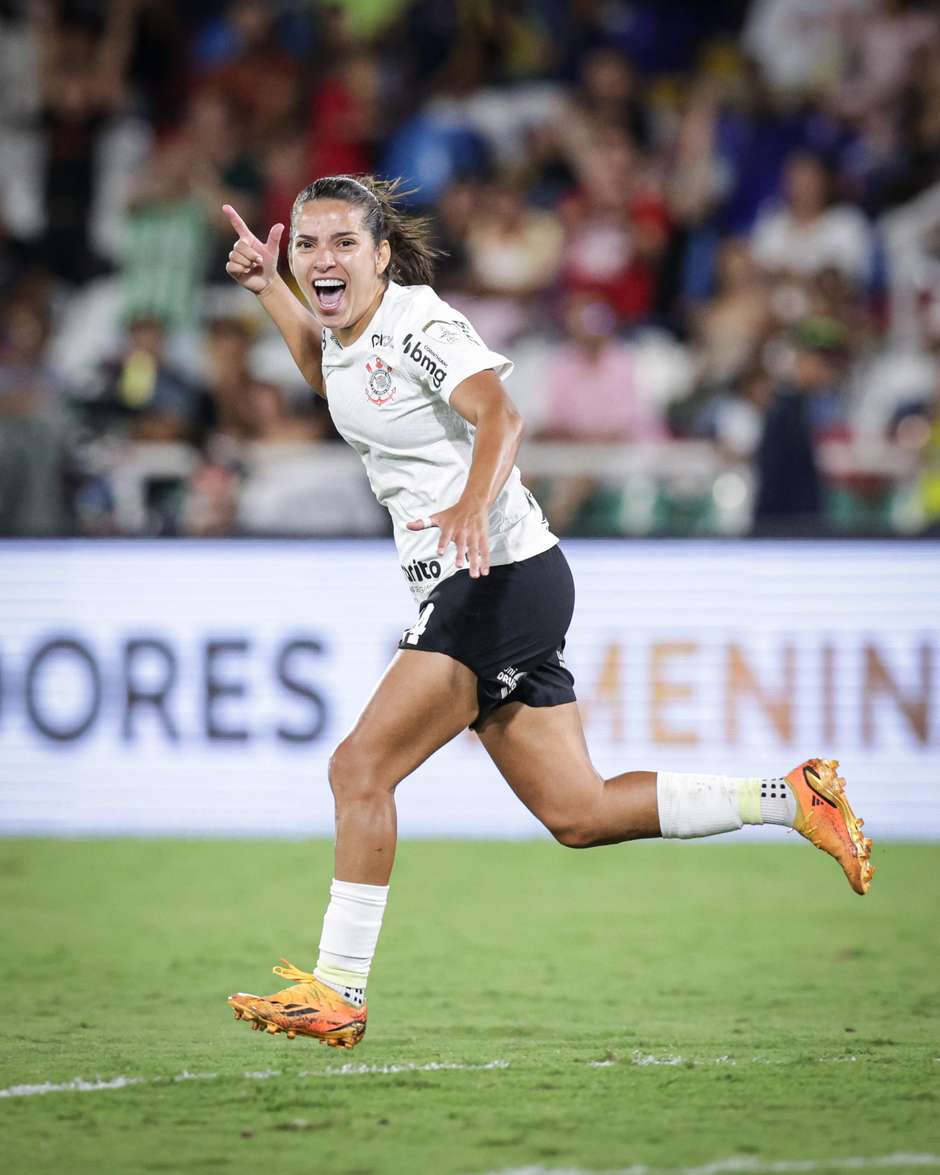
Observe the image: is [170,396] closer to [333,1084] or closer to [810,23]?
[810,23]

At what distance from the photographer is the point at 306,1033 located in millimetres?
4898

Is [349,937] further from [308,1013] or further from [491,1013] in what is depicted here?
[491,1013]

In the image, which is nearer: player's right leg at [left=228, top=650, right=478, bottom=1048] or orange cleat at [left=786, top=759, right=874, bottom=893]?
player's right leg at [left=228, top=650, right=478, bottom=1048]

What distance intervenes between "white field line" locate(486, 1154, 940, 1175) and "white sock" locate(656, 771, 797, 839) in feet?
4.84

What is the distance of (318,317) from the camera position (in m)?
5.23

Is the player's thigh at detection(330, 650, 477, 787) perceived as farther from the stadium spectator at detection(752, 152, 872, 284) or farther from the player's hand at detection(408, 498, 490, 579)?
the stadium spectator at detection(752, 152, 872, 284)

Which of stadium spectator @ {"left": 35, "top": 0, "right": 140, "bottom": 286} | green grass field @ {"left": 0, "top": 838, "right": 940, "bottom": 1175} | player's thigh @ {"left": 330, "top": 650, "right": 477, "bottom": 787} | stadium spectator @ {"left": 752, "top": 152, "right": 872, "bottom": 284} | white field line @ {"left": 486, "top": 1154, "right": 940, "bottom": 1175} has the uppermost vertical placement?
stadium spectator @ {"left": 35, "top": 0, "right": 140, "bottom": 286}

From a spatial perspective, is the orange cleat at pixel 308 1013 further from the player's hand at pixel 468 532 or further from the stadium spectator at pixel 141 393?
the stadium spectator at pixel 141 393

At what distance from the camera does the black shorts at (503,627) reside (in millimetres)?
5062

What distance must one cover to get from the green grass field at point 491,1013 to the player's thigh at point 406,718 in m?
0.76

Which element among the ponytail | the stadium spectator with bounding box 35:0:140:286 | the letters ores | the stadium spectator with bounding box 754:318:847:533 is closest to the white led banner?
the letters ores

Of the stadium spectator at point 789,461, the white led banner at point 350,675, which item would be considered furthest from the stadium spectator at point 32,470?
the stadium spectator at point 789,461

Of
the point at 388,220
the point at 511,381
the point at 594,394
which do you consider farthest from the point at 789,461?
the point at 388,220

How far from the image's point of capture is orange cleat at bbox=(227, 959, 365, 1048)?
4.89 m
